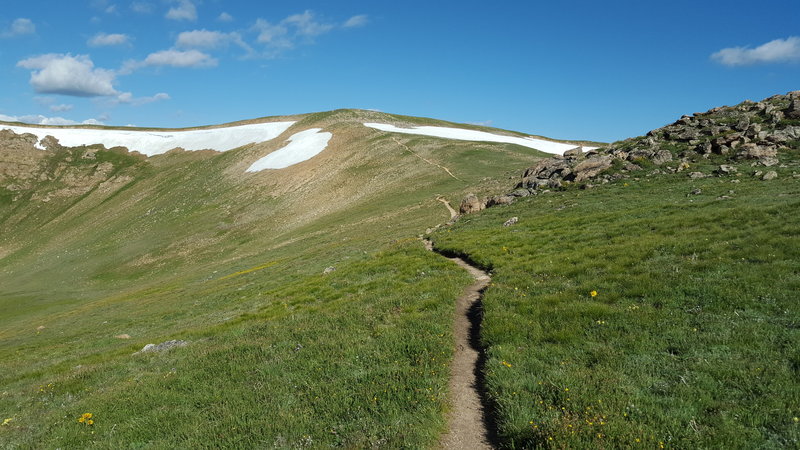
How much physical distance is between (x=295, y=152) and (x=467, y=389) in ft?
275

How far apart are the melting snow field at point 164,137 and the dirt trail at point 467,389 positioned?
96.8 m

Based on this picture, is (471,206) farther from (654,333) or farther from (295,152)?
(295,152)

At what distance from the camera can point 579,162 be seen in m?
43.0

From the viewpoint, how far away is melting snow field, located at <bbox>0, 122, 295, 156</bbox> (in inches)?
4179

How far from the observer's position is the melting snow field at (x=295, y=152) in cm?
8406

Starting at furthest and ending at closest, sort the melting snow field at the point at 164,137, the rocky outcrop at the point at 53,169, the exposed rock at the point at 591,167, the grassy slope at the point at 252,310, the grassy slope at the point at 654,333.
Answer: the melting snow field at the point at 164,137 → the rocky outcrop at the point at 53,169 → the exposed rock at the point at 591,167 → the grassy slope at the point at 252,310 → the grassy slope at the point at 654,333

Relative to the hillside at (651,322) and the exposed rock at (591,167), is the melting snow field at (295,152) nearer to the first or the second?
the exposed rock at (591,167)

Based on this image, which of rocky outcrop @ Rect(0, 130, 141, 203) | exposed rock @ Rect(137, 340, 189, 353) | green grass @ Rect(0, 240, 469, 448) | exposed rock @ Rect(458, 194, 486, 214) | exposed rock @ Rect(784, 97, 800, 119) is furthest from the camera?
A: rocky outcrop @ Rect(0, 130, 141, 203)

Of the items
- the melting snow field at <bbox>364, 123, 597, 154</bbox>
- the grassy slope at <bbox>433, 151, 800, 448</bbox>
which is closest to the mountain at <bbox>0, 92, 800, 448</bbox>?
the grassy slope at <bbox>433, 151, 800, 448</bbox>

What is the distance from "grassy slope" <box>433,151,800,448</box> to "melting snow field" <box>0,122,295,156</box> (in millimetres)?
96240

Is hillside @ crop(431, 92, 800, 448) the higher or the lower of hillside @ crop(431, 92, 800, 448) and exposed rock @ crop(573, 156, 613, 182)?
the lower

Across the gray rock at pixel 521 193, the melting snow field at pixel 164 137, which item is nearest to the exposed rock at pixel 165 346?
the gray rock at pixel 521 193

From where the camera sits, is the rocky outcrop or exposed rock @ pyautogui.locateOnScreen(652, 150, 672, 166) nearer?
exposed rock @ pyautogui.locateOnScreen(652, 150, 672, 166)

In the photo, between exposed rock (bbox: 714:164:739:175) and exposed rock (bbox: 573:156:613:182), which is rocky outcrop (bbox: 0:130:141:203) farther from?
exposed rock (bbox: 714:164:739:175)
